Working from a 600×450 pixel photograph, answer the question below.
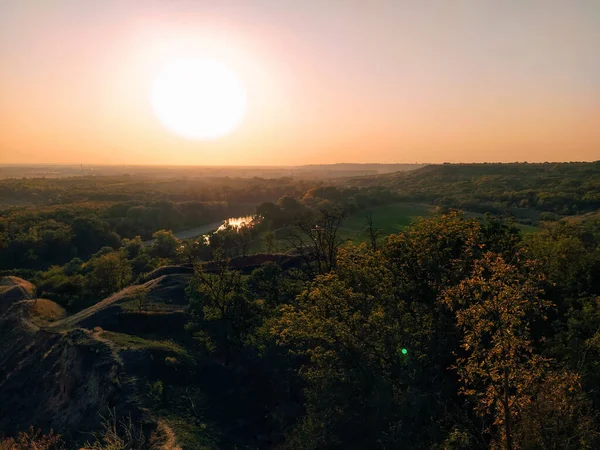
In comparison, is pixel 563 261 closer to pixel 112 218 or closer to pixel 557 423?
pixel 557 423

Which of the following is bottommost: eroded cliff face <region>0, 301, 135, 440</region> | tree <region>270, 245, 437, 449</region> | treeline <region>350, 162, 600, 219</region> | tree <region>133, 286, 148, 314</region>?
eroded cliff face <region>0, 301, 135, 440</region>

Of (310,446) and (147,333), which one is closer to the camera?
(310,446)

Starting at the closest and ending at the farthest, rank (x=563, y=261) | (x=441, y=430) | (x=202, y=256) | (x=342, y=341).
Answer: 1. (x=441, y=430)
2. (x=342, y=341)
3. (x=563, y=261)
4. (x=202, y=256)

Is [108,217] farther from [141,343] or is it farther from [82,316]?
[141,343]

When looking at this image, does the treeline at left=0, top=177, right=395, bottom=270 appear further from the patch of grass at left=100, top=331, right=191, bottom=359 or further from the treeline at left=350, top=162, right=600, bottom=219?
the patch of grass at left=100, top=331, right=191, bottom=359

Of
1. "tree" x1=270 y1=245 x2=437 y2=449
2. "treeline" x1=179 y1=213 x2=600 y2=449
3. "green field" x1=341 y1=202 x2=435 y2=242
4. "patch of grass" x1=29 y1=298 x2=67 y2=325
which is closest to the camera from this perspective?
"treeline" x1=179 y1=213 x2=600 y2=449

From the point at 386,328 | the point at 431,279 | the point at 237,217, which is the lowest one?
the point at 237,217

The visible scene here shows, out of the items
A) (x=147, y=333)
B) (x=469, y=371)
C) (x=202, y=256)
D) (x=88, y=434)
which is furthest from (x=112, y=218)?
(x=469, y=371)

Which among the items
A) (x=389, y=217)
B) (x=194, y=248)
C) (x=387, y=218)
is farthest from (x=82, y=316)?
(x=389, y=217)

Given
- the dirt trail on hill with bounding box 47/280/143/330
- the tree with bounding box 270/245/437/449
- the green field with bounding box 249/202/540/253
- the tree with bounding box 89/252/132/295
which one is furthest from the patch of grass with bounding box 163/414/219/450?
the green field with bounding box 249/202/540/253
